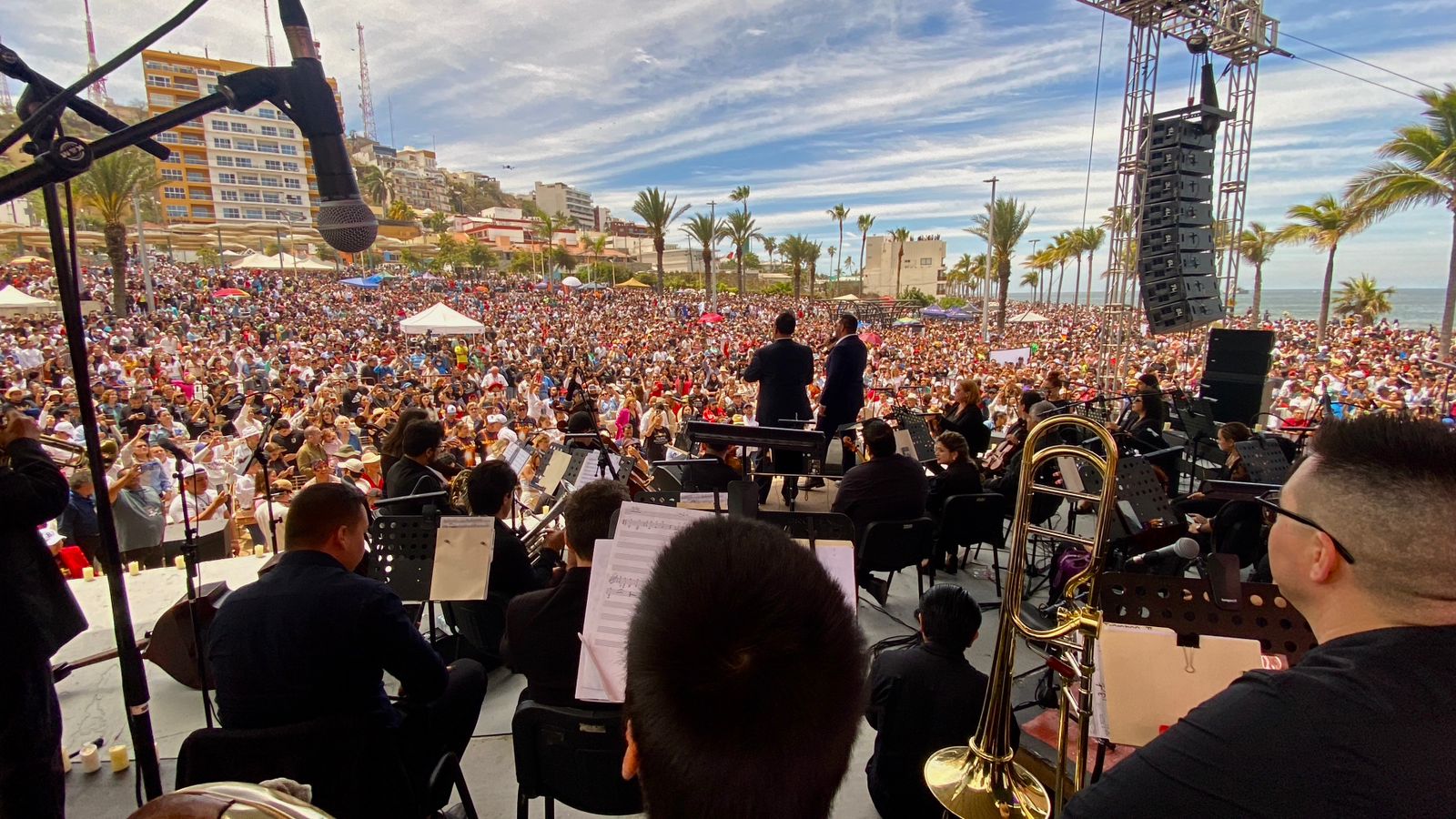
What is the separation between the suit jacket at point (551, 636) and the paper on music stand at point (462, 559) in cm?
75

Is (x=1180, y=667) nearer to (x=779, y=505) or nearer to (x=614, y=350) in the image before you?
(x=779, y=505)

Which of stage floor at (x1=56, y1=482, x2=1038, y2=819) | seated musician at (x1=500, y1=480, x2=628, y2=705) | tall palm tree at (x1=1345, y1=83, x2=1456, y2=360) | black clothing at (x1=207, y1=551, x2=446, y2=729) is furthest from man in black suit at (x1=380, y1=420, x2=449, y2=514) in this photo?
tall palm tree at (x1=1345, y1=83, x2=1456, y2=360)

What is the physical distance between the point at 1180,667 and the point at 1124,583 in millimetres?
264

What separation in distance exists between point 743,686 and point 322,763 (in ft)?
5.76

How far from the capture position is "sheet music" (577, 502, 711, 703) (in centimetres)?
189

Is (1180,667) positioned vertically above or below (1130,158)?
below

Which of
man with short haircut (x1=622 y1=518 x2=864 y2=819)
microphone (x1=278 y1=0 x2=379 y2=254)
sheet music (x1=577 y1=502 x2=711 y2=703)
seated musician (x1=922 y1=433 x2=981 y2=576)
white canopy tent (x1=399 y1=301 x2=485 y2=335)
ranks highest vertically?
microphone (x1=278 y1=0 x2=379 y2=254)

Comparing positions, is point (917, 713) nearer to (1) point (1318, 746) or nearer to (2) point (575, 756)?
(2) point (575, 756)

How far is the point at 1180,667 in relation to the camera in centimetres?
192

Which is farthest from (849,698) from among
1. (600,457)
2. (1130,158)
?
(1130,158)

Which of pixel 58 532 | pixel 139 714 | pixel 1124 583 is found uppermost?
pixel 1124 583

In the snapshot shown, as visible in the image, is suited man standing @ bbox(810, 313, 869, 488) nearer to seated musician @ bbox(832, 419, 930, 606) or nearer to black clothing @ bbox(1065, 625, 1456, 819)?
seated musician @ bbox(832, 419, 930, 606)

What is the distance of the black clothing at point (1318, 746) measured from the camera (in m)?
0.90

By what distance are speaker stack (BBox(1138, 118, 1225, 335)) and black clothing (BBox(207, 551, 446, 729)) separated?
11060 mm
